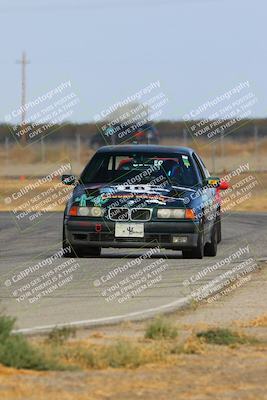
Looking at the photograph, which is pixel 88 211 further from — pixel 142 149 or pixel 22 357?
pixel 22 357

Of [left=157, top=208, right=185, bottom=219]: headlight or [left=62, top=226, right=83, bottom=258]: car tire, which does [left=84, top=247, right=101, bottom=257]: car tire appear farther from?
[left=157, top=208, right=185, bottom=219]: headlight

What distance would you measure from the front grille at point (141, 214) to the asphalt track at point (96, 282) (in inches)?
25.6

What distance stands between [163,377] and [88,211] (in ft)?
32.9

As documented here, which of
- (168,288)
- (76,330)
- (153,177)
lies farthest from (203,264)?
(76,330)

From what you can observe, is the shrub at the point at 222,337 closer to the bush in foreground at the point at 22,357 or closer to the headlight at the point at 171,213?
the bush in foreground at the point at 22,357

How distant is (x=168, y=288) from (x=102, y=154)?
508 cm

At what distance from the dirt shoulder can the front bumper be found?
23.2ft

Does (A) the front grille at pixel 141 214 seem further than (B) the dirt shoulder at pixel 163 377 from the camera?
Yes

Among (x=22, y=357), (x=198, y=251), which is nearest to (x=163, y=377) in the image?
(x=22, y=357)

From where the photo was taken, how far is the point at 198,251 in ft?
67.7

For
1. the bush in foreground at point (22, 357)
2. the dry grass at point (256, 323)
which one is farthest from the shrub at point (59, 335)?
the dry grass at point (256, 323)

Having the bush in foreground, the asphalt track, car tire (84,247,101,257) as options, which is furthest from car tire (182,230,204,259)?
the bush in foreground

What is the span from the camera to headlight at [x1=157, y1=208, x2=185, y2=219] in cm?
2009

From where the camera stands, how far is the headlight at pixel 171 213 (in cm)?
2009
